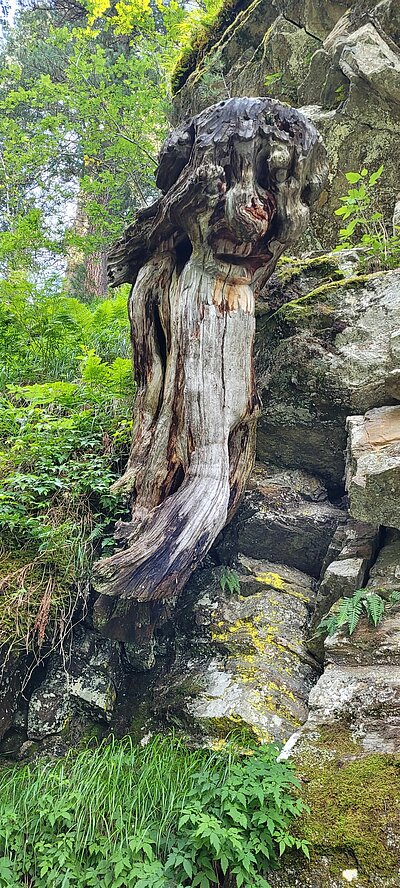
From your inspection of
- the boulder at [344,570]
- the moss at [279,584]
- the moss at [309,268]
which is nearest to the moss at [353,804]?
the boulder at [344,570]

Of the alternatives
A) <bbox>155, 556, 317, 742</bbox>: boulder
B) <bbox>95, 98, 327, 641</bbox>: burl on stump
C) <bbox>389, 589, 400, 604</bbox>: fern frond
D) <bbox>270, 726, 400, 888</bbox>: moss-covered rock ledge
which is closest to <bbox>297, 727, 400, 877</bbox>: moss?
<bbox>270, 726, 400, 888</bbox>: moss-covered rock ledge

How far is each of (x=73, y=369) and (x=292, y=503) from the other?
139 inches

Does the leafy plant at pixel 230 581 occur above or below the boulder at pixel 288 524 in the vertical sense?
below

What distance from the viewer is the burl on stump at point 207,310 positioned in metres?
3.95

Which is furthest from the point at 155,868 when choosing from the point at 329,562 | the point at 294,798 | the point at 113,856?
the point at 329,562

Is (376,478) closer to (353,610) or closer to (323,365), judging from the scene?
(353,610)

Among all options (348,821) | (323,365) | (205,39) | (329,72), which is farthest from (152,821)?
(205,39)

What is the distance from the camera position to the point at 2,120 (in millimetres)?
11641

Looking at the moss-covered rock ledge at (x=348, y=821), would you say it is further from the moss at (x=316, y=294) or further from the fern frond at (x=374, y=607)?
the moss at (x=316, y=294)

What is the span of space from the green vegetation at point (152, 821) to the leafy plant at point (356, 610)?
0.88 meters

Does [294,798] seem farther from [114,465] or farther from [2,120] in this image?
[2,120]

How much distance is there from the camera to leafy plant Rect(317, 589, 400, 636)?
11.1ft

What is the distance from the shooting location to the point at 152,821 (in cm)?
283

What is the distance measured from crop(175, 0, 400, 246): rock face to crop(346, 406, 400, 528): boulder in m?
3.42
